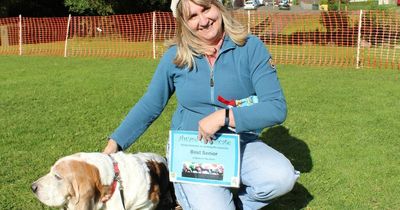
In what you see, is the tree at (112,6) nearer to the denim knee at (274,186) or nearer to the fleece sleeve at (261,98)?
the fleece sleeve at (261,98)

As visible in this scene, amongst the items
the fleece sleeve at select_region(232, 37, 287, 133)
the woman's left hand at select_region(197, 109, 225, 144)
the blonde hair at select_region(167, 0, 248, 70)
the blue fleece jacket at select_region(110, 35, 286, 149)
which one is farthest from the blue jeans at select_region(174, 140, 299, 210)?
the blonde hair at select_region(167, 0, 248, 70)

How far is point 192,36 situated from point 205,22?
17cm

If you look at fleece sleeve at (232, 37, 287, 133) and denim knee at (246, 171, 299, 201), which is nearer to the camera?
A: fleece sleeve at (232, 37, 287, 133)

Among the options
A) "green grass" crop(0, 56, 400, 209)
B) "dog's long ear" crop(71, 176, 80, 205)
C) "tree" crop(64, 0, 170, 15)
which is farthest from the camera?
"tree" crop(64, 0, 170, 15)

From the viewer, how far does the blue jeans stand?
3096 mm

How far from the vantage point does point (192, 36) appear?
3215 millimetres

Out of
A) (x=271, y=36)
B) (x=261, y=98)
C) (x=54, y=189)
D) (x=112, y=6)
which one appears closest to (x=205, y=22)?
(x=261, y=98)

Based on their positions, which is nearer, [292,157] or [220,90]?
[220,90]

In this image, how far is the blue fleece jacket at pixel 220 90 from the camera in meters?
2.94

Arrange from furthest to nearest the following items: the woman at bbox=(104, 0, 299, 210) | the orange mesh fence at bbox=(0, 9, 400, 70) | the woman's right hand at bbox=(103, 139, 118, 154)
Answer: the orange mesh fence at bbox=(0, 9, 400, 70), the woman's right hand at bbox=(103, 139, 118, 154), the woman at bbox=(104, 0, 299, 210)

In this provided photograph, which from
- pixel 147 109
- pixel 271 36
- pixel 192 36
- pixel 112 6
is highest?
pixel 192 36

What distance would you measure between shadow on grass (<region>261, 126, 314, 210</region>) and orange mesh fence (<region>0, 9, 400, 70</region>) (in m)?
7.97

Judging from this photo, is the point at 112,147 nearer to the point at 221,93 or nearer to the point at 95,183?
the point at 95,183

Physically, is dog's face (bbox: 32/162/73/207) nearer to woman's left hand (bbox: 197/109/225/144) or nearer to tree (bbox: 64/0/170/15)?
woman's left hand (bbox: 197/109/225/144)
